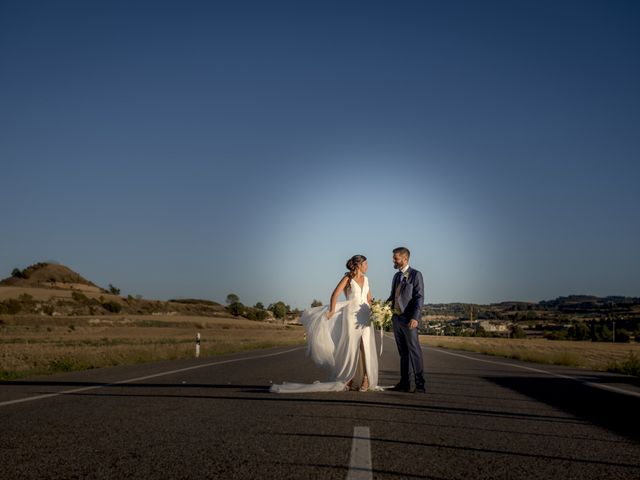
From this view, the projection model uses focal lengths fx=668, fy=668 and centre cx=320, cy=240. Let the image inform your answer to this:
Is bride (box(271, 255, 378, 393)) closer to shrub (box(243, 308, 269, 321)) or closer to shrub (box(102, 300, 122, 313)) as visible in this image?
shrub (box(102, 300, 122, 313))

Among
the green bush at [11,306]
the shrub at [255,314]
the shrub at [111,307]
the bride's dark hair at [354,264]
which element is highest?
the shrub at [255,314]

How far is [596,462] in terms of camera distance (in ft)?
17.1

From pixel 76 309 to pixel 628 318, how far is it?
328 ft

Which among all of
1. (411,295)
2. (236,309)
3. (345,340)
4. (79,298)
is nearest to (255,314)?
(236,309)

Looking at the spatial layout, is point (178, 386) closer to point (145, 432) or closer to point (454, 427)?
point (145, 432)

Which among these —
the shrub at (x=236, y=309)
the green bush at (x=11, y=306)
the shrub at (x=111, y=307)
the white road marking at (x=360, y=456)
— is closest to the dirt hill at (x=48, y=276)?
the shrub at (x=236, y=309)

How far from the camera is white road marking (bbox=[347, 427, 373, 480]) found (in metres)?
4.48

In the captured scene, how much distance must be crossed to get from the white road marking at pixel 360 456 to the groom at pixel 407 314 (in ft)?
12.9

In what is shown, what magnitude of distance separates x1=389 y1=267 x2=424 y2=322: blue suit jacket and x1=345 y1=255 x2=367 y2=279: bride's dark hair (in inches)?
25.4

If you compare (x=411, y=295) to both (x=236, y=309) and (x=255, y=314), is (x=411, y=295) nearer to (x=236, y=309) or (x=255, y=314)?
(x=236, y=309)

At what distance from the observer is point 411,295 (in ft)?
34.9

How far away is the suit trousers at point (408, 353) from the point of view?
33.9 ft

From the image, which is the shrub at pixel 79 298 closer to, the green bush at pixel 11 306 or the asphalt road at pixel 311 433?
the green bush at pixel 11 306

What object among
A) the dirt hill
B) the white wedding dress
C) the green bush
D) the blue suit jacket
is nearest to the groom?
the blue suit jacket
